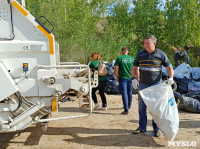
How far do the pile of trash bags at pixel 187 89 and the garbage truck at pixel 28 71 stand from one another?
2.97 metres

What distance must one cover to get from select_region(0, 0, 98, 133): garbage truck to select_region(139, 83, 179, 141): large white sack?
97 cm

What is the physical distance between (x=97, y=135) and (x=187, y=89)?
11.9 feet

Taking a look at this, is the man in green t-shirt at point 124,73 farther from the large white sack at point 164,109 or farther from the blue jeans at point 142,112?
the large white sack at point 164,109

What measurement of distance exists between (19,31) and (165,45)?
1855 centimetres

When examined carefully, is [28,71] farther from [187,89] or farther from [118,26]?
[118,26]

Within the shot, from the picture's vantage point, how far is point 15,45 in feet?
11.7

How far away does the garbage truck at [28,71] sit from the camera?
3.45 m

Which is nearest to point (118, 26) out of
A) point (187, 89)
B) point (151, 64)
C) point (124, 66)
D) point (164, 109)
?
point (187, 89)

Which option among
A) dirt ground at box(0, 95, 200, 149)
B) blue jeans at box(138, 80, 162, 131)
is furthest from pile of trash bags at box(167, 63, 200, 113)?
blue jeans at box(138, 80, 162, 131)

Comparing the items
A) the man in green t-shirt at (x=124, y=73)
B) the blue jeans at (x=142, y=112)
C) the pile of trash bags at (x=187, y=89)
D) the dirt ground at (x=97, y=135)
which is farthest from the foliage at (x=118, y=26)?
the blue jeans at (x=142, y=112)

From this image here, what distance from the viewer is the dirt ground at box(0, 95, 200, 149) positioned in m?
3.90

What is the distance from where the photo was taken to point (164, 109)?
3701 mm

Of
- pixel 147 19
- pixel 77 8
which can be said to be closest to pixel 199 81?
pixel 77 8

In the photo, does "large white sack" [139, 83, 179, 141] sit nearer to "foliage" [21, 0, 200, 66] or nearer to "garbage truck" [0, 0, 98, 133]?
"garbage truck" [0, 0, 98, 133]
